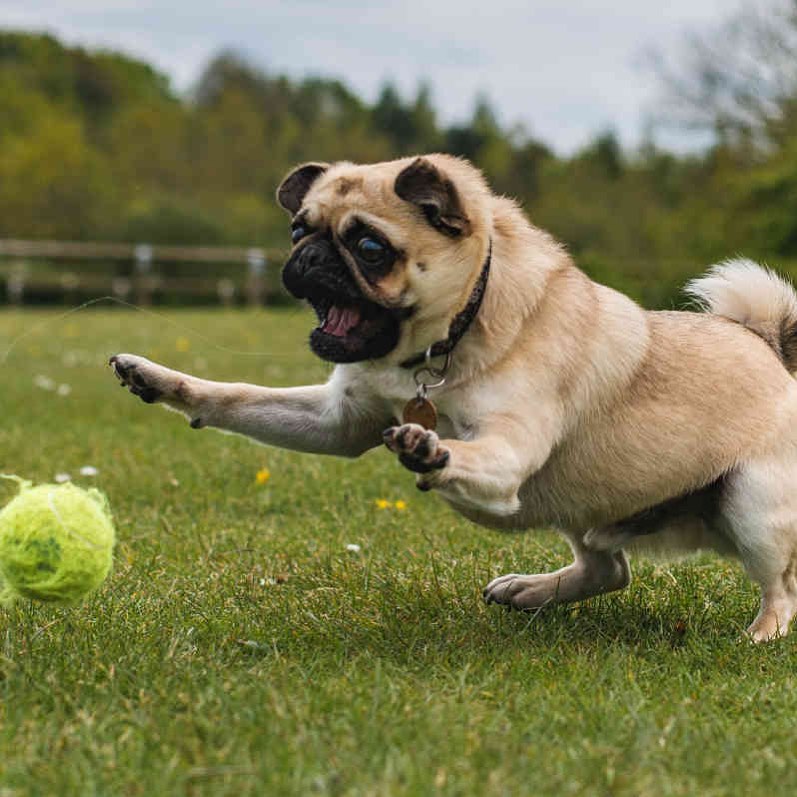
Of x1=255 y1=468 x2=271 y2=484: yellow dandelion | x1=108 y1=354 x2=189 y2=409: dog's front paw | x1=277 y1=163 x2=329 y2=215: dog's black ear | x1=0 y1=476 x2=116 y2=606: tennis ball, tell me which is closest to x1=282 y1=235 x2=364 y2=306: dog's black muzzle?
x1=277 y1=163 x2=329 y2=215: dog's black ear

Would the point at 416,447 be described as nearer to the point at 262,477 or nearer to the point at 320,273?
the point at 320,273

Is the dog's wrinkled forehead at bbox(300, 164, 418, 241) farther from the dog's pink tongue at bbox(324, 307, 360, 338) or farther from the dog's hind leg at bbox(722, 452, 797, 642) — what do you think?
the dog's hind leg at bbox(722, 452, 797, 642)

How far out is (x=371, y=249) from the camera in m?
3.54

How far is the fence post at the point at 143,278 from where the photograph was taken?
28.7 meters

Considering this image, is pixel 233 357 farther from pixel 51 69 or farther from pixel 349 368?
pixel 51 69

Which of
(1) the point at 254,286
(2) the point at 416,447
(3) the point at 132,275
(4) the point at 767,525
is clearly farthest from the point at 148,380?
(3) the point at 132,275

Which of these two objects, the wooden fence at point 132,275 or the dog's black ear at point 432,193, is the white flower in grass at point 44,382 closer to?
the dog's black ear at point 432,193

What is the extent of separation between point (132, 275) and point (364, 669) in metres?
28.3

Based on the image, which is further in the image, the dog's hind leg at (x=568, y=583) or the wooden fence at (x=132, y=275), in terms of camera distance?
the wooden fence at (x=132, y=275)

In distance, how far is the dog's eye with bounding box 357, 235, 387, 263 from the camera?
3543 millimetres

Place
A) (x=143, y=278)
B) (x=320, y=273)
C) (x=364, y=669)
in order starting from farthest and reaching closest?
(x=143, y=278), (x=320, y=273), (x=364, y=669)

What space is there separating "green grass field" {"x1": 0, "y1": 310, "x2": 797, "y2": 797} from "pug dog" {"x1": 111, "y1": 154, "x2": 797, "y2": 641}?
1.21 feet

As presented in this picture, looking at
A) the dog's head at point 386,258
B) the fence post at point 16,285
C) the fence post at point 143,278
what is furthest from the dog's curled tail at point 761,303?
the fence post at point 16,285

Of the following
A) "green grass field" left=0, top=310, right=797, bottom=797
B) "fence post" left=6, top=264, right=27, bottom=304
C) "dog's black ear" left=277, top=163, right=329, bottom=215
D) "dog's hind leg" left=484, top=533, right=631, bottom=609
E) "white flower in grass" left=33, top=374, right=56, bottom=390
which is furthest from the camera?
"fence post" left=6, top=264, right=27, bottom=304
